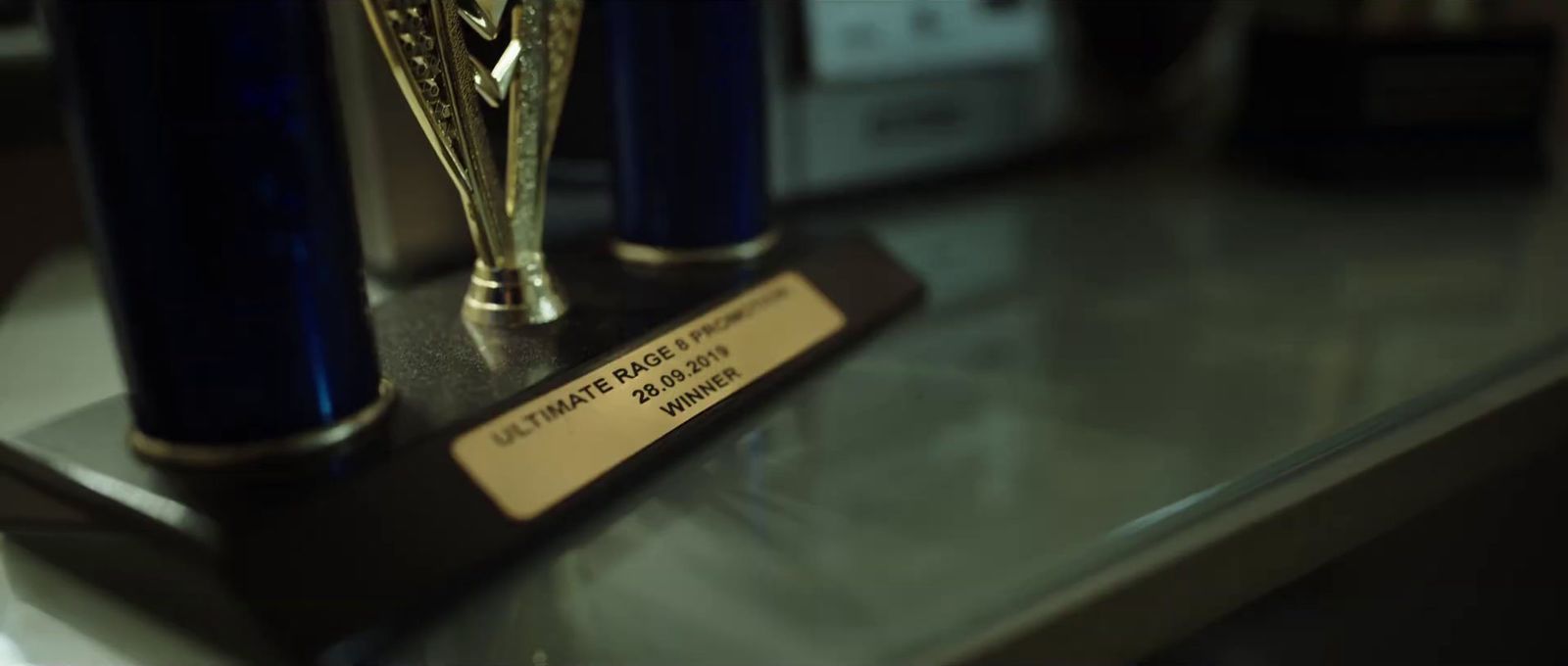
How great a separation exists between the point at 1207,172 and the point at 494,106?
1.68 ft

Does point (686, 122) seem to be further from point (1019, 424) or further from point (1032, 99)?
point (1032, 99)

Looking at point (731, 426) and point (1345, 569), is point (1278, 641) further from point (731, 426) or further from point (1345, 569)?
point (731, 426)

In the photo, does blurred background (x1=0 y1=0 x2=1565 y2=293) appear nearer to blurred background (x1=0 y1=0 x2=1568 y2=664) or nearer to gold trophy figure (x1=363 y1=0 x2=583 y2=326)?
blurred background (x1=0 y1=0 x2=1568 y2=664)

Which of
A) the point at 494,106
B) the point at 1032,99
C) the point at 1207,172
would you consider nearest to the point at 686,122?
the point at 494,106

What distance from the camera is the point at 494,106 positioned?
359 mm

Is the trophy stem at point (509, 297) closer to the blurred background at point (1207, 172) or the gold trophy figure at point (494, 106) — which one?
the gold trophy figure at point (494, 106)

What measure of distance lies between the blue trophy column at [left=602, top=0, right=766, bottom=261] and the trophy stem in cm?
8

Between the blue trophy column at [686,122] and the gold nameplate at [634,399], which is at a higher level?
the blue trophy column at [686,122]

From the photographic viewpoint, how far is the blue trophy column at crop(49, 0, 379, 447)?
246mm

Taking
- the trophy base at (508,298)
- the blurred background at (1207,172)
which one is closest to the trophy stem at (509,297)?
the trophy base at (508,298)

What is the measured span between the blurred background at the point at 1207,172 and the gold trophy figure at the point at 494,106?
13 centimetres

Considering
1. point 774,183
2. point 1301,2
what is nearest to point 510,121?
point 774,183

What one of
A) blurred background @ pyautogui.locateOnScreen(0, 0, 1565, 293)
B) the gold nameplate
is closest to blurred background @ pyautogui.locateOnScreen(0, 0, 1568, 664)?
blurred background @ pyautogui.locateOnScreen(0, 0, 1565, 293)

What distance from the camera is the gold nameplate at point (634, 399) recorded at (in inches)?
12.2
